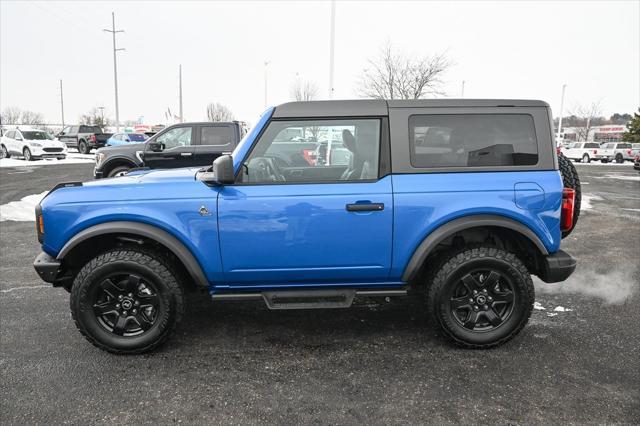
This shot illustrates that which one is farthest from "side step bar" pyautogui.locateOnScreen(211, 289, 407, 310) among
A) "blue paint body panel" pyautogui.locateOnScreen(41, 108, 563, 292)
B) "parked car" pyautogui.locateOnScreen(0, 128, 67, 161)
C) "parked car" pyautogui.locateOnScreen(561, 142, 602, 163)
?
"parked car" pyautogui.locateOnScreen(561, 142, 602, 163)

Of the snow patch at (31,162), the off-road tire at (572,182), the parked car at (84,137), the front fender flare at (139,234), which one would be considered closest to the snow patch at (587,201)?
the off-road tire at (572,182)

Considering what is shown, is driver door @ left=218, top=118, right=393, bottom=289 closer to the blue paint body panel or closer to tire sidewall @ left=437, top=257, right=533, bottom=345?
the blue paint body panel

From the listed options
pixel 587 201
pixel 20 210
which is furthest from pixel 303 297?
pixel 587 201

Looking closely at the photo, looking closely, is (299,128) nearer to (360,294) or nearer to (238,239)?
(238,239)

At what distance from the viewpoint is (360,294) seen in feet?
11.5

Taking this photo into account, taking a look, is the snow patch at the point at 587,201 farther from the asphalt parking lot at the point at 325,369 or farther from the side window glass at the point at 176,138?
the side window glass at the point at 176,138

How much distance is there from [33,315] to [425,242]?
3534 millimetres

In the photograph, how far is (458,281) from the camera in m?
3.44

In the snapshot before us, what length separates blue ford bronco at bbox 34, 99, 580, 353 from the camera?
3.28 m

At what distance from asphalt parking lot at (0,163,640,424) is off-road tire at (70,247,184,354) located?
116mm

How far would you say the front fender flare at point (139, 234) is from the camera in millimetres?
3268

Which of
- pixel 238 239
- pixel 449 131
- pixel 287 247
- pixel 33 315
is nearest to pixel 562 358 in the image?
pixel 449 131

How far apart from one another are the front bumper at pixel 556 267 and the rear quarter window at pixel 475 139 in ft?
2.50

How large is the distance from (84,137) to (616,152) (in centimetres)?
3805
